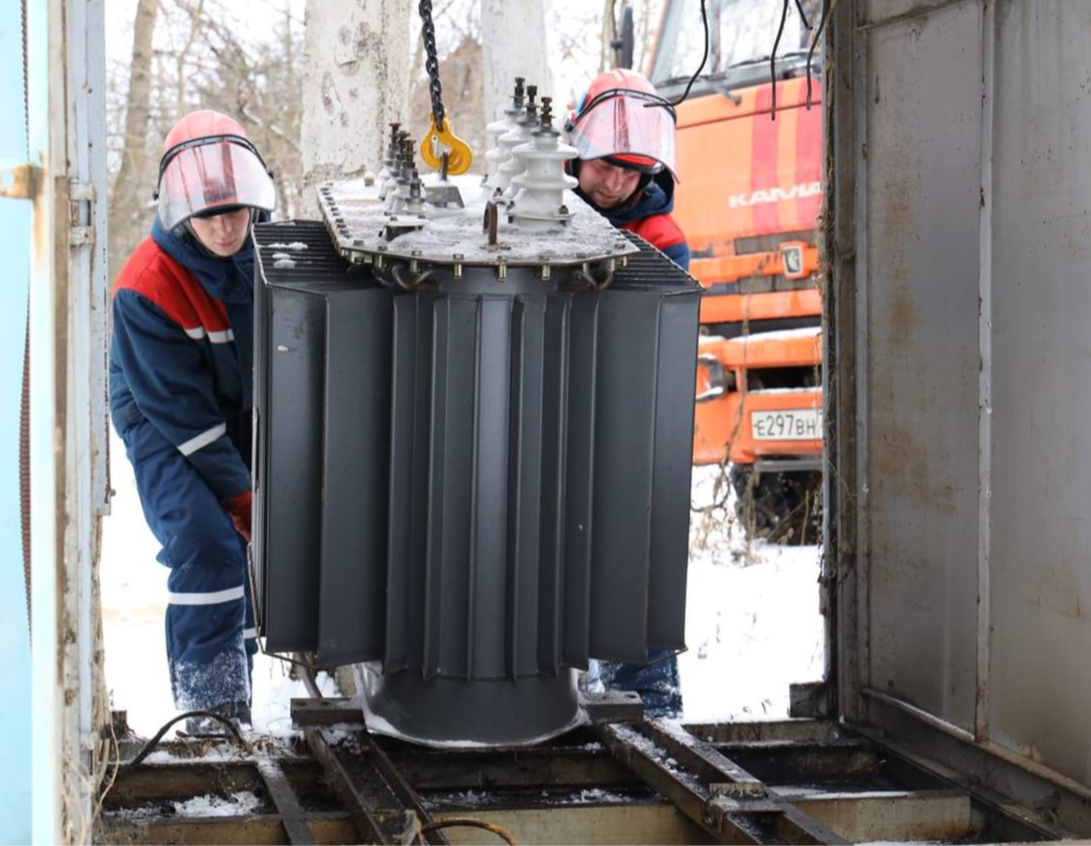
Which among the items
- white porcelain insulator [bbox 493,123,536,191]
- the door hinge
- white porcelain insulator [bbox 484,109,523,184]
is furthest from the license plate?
the door hinge

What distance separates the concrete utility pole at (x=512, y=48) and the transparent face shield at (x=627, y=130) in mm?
2219

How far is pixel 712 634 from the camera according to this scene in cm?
633

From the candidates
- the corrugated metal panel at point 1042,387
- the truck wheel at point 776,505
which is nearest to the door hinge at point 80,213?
the corrugated metal panel at point 1042,387

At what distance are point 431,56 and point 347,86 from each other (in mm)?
2110

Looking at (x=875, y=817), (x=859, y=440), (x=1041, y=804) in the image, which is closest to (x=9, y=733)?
(x=875, y=817)

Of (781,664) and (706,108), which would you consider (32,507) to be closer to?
(781,664)

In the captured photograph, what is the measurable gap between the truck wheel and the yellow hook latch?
446 cm

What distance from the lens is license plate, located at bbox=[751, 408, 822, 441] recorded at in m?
7.10

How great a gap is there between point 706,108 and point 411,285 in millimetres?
4744

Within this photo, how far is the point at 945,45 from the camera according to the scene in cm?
349

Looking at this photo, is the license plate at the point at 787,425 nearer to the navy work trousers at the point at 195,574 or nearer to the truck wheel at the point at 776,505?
the truck wheel at the point at 776,505

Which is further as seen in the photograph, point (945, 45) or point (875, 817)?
point (945, 45)

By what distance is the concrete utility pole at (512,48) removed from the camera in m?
6.38

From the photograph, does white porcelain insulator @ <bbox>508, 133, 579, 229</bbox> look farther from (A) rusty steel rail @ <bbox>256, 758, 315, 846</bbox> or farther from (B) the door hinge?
(A) rusty steel rail @ <bbox>256, 758, 315, 846</bbox>
